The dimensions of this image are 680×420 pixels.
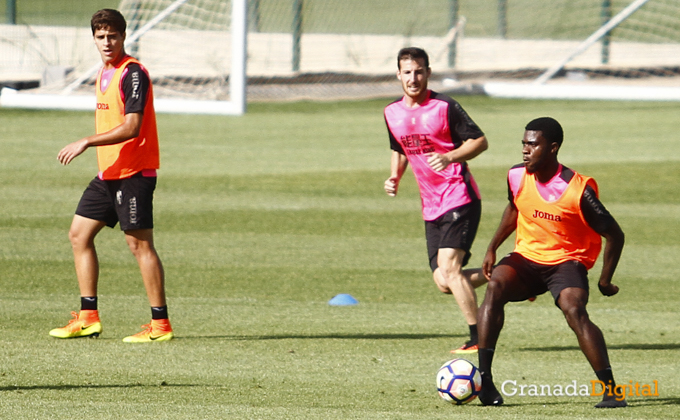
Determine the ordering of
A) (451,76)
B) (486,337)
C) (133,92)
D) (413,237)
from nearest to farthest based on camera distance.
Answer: (486,337)
(133,92)
(413,237)
(451,76)

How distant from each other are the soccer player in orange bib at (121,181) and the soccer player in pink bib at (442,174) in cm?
172

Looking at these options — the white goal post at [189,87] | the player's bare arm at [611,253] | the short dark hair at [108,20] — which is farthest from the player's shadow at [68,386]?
the white goal post at [189,87]

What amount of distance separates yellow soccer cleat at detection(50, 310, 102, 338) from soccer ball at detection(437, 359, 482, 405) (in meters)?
2.87

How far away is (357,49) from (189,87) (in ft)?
18.5

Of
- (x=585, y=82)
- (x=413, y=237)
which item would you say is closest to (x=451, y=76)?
(x=585, y=82)

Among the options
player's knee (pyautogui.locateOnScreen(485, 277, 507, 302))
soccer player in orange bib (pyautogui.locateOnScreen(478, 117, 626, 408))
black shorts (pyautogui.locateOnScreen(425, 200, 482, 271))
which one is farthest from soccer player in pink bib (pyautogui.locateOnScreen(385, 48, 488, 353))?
player's knee (pyautogui.locateOnScreen(485, 277, 507, 302))

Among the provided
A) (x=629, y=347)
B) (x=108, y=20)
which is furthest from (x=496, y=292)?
(x=108, y=20)

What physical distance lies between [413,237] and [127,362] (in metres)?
6.06

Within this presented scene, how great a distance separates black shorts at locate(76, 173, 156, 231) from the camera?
7.80 meters

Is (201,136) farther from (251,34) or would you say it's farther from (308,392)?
(308,392)

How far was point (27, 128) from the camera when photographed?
809 inches

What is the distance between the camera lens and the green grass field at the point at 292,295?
6.30 meters

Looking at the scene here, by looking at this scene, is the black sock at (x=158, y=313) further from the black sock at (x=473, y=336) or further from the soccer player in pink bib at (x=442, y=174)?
the black sock at (x=473, y=336)

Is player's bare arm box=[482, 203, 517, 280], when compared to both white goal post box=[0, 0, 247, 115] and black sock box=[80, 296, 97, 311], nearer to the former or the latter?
black sock box=[80, 296, 97, 311]
